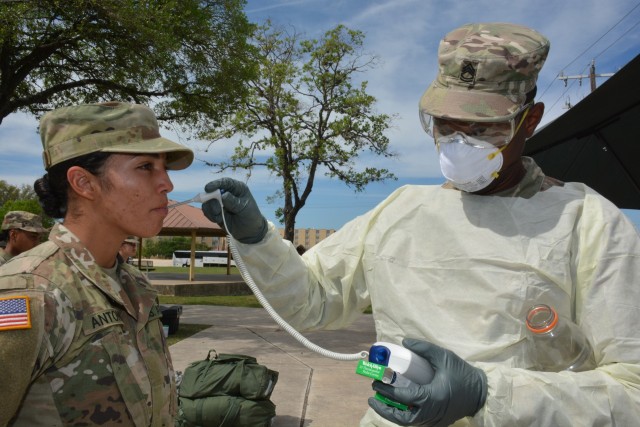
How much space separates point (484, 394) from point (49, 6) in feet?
30.1

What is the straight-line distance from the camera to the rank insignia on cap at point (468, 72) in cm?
191

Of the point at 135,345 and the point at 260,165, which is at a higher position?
the point at 260,165

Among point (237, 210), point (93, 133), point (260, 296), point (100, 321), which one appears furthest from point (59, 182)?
point (260, 296)

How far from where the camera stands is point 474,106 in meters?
1.88

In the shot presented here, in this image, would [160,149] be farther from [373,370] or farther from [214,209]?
[373,370]

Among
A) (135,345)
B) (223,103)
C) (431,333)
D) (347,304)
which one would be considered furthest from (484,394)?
(223,103)

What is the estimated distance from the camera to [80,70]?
33.8ft

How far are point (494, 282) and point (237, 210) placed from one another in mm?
904

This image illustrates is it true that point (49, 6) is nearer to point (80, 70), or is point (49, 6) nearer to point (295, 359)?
point (80, 70)

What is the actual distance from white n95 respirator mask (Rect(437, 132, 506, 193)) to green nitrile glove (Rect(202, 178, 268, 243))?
2.29 ft

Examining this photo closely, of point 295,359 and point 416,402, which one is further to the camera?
point 295,359

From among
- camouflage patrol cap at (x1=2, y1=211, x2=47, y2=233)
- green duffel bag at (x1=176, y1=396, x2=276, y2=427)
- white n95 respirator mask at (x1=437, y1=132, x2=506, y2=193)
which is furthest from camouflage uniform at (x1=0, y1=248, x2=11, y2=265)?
white n95 respirator mask at (x1=437, y1=132, x2=506, y2=193)

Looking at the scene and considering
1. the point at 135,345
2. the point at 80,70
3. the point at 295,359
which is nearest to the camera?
the point at 135,345

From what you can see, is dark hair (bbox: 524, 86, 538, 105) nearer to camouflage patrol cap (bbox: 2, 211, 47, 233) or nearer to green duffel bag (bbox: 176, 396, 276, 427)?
green duffel bag (bbox: 176, 396, 276, 427)
